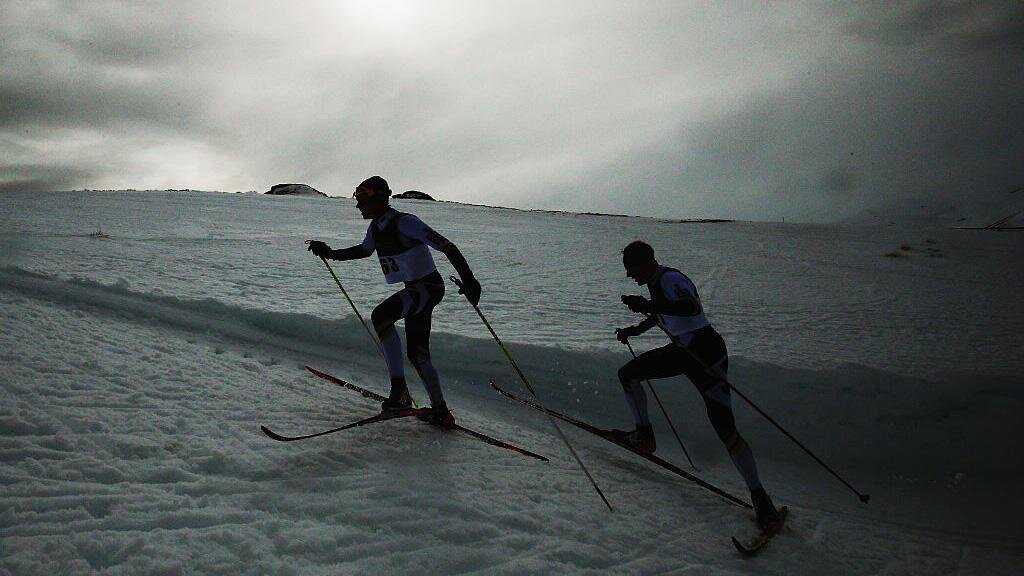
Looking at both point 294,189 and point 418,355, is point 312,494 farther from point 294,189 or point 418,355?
point 294,189

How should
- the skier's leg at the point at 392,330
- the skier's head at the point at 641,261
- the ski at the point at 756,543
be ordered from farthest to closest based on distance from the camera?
the skier's leg at the point at 392,330
the skier's head at the point at 641,261
the ski at the point at 756,543

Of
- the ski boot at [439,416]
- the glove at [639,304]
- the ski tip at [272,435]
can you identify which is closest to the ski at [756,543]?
the glove at [639,304]

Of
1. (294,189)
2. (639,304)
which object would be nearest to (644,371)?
(639,304)

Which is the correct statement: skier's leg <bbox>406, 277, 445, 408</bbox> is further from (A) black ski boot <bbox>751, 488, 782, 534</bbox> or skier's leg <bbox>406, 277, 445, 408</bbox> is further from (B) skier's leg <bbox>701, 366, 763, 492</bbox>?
(A) black ski boot <bbox>751, 488, 782, 534</bbox>

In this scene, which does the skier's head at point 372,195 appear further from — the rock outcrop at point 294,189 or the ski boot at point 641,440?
the rock outcrop at point 294,189

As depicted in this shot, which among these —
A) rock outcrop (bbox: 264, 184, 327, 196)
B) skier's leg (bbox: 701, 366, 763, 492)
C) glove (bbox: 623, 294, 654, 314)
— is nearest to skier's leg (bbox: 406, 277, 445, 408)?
glove (bbox: 623, 294, 654, 314)

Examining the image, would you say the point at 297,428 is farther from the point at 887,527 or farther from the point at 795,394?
the point at 795,394

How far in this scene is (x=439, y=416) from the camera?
16.2 feet

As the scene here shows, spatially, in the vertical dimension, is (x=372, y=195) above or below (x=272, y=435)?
above

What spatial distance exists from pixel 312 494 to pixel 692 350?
3.28m

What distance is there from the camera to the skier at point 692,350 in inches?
171

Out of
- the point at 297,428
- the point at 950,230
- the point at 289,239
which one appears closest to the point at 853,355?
the point at 297,428

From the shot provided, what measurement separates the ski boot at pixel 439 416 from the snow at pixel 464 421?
0.17 metres

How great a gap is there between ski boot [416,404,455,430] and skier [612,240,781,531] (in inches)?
78.0
